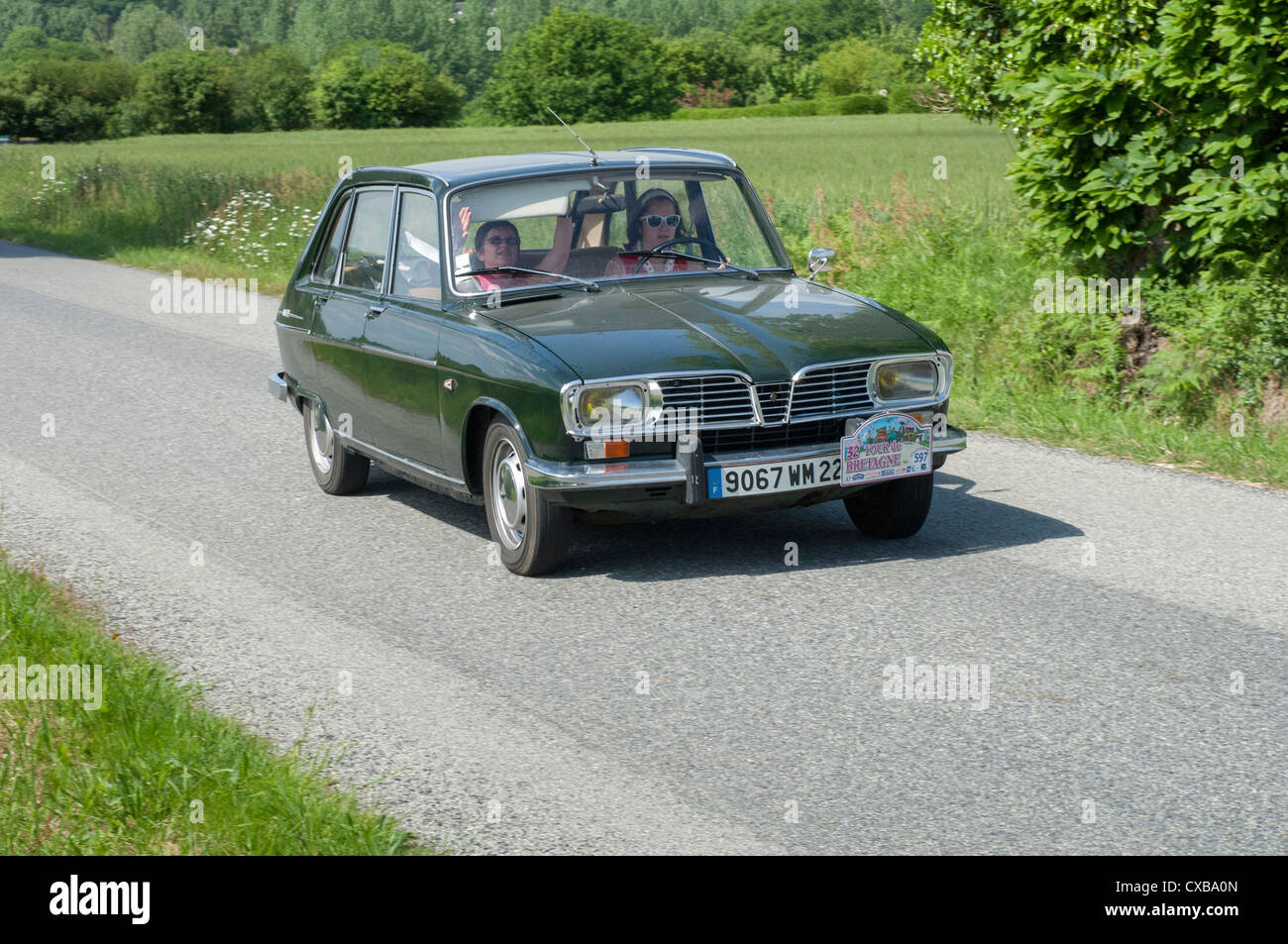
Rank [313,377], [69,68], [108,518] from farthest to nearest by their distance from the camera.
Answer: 1. [69,68]
2. [313,377]
3. [108,518]

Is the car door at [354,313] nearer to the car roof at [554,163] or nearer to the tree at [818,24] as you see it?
the car roof at [554,163]

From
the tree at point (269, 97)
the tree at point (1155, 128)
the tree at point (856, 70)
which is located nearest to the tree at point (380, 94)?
the tree at point (269, 97)

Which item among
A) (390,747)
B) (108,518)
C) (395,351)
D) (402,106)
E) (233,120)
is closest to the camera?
(390,747)

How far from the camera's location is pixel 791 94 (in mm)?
107375

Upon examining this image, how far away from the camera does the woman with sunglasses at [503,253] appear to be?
7633mm

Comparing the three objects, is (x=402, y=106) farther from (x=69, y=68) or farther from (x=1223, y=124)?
(x=1223, y=124)

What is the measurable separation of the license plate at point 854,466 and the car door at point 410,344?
1.58m

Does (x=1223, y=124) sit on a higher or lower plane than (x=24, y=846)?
higher

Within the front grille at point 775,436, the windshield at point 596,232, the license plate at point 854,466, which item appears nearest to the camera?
the license plate at point 854,466

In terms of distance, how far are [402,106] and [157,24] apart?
7137 cm

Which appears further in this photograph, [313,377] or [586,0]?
[586,0]

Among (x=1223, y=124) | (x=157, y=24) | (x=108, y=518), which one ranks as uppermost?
(x=157, y=24)

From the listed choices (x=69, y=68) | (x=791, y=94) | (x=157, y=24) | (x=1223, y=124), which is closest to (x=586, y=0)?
(x=157, y=24)

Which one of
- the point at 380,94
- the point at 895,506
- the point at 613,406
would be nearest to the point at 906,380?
the point at 895,506
